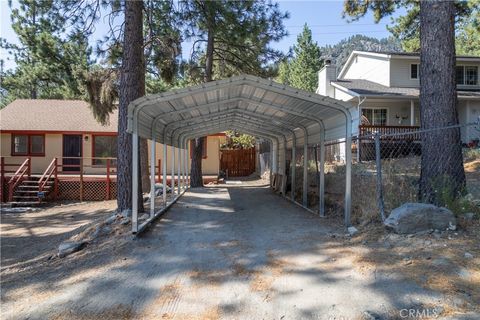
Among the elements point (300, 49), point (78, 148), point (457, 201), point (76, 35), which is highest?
point (300, 49)

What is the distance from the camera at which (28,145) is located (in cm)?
Result: 1936

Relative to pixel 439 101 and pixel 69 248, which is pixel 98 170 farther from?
pixel 439 101

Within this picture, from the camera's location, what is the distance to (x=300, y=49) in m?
43.9

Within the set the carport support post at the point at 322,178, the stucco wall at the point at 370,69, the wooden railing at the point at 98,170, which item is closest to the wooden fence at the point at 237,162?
the wooden railing at the point at 98,170

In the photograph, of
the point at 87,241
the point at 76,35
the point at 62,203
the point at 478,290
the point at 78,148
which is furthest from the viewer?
the point at 78,148

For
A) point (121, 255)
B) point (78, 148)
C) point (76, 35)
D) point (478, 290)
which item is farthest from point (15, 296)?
point (78, 148)

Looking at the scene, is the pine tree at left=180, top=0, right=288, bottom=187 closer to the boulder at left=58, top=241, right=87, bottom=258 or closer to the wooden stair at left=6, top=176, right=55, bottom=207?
the wooden stair at left=6, top=176, right=55, bottom=207

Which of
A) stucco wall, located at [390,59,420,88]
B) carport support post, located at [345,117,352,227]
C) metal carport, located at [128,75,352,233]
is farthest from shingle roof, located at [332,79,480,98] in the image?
carport support post, located at [345,117,352,227]

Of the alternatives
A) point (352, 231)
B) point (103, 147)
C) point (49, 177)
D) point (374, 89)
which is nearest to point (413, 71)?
point (374, 89)

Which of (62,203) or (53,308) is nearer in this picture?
(53,308)

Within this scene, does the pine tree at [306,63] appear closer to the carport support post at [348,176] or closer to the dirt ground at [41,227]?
the dirt ground at [41,227]

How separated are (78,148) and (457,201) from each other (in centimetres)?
1829

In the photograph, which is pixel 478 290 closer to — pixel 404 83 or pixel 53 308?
pixel 53 308

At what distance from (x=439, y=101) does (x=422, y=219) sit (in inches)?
85.9
